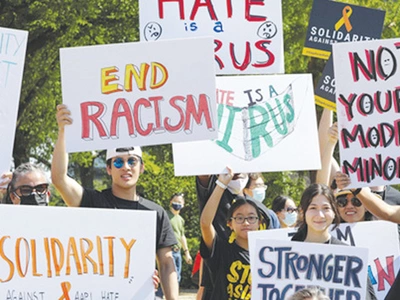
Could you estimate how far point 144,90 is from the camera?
680cm

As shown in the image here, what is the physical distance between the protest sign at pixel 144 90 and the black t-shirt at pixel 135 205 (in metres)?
0.31

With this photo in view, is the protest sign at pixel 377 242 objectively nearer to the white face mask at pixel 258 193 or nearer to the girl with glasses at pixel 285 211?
the white face mask at pixel 258 193

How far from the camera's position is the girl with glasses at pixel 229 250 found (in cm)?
652

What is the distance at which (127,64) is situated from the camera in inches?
267

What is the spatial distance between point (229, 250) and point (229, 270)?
0.13 meters

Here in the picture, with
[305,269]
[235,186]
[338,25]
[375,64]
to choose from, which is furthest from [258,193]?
[305,269]

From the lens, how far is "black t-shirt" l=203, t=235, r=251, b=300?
651cm

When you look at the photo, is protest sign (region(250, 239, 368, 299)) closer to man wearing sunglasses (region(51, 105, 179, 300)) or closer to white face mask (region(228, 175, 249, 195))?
man wearing sunglasses (region(51, 105, 179, 300))

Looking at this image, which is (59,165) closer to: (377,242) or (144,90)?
(144,90)

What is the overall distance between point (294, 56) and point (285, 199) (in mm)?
11894

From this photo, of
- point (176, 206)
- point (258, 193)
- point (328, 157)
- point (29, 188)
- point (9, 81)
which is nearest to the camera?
point (29, 188)

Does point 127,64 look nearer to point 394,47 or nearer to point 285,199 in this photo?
point 394,47

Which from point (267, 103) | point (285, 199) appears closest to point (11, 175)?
point (267, 103)

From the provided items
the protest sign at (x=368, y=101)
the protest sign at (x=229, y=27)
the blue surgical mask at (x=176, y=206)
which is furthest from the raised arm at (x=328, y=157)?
the blue surgical mask at (x=176, y=206)
